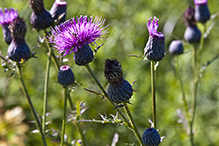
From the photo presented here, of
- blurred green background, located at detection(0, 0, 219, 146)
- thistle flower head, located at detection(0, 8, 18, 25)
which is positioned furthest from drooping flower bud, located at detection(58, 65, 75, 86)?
blurred green background, located at detection(0, 0, 219, 146)

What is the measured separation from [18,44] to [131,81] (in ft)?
8.60

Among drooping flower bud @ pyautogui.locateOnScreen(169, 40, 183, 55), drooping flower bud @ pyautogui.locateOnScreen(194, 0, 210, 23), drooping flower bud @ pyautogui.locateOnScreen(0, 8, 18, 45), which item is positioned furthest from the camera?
drooping flower bud @ pyautogui.locateOnScreen(194, 0, 210, 23)

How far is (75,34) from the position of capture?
6.76ft

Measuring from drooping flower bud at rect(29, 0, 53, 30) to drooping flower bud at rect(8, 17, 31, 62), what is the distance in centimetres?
15

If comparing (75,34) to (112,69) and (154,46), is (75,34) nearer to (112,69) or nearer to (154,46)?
(112,69)

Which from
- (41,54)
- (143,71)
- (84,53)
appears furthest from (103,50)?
(84,53)

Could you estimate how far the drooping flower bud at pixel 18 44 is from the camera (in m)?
2.53

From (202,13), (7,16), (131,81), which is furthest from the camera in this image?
(131,81)

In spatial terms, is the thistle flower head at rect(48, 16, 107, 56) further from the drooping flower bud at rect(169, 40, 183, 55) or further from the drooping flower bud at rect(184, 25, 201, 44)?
the drooping flower bud at rect(184, 25, 201, 44)

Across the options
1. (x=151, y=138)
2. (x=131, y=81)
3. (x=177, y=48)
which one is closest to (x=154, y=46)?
(x=151, y=138)

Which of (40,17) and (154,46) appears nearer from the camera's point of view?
(154,46)

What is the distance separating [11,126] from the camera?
13.7ft

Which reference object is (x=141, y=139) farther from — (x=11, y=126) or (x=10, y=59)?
(x=11, y=126)

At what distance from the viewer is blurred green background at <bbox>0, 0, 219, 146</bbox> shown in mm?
4766
